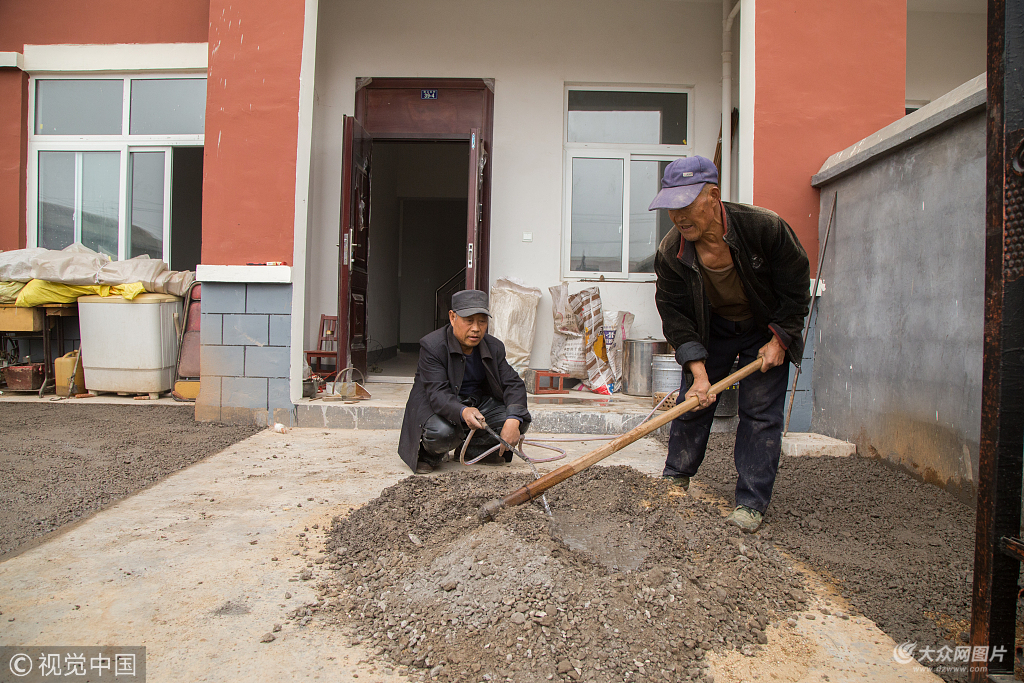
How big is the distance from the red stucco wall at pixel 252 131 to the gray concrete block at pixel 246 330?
0.45 meters

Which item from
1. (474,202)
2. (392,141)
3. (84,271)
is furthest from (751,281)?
(84,271)

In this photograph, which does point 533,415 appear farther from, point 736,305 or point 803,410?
point 736,305

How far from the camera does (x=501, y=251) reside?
21.2 feet

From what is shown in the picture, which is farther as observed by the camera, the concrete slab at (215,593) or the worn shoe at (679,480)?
the worn shoe at (679,480)

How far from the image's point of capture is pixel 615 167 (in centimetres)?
657

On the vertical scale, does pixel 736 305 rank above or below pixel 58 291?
below

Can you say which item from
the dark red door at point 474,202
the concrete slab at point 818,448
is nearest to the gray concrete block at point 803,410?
the concrete slab at point 818,448

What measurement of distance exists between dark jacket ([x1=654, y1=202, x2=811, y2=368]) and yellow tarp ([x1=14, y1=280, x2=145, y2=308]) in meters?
5.05

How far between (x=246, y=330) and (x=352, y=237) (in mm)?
1545

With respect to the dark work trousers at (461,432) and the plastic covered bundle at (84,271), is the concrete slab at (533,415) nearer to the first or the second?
the dark work trousers at (461,432)

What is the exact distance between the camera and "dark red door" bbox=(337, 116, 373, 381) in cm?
571

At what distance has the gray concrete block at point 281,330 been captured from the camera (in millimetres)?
4684

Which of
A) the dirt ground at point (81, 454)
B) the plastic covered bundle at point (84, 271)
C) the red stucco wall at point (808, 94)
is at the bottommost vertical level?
the dirt ground at point (81, 454)

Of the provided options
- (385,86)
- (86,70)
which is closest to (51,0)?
(86,70)
